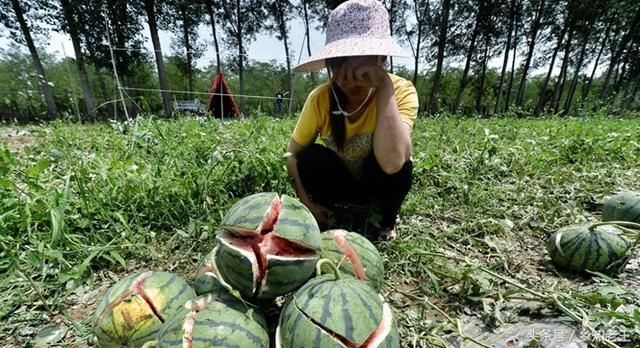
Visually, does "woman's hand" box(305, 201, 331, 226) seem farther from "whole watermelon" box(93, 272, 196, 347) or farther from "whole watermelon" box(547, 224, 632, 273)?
"whole watermelon" box(547, 224, 632, 273)

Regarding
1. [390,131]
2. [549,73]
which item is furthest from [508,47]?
[390,131]

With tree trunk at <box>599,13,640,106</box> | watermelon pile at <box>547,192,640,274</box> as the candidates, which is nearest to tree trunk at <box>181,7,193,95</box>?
watermelon pile at <box>547,192,640,274</box>

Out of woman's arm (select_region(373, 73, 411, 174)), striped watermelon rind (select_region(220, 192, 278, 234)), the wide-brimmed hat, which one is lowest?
striped watermelon rind (select_region(220, 192, 278, 234))

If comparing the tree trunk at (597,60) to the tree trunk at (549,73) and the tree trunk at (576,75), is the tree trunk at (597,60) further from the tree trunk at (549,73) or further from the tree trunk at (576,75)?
the tree trunk at (549,73)

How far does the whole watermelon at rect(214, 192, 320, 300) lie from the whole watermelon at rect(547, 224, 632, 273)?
4.82ft

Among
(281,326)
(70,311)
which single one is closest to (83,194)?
(70,311)

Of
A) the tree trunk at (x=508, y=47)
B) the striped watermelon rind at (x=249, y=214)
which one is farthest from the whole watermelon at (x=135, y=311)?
the tree trunk at (x=508, y=47)

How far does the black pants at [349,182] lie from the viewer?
208 centimetres

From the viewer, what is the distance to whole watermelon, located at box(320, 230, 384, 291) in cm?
123

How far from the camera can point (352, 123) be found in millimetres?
2115

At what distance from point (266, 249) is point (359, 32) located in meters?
1.30

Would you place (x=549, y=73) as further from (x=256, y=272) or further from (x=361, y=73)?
(x=256, y=272)

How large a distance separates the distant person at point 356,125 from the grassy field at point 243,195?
1.16 ft

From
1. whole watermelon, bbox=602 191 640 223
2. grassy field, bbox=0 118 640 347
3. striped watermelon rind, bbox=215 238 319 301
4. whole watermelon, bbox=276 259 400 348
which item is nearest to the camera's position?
whole watermelon, bbox=276 259 400 348
